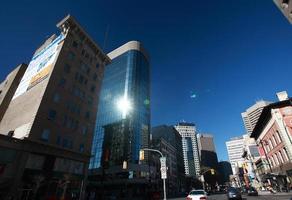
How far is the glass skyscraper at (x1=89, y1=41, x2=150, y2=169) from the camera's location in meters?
76.8

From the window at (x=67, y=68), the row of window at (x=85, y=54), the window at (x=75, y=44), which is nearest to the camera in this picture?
the window at (x=67, y=68)

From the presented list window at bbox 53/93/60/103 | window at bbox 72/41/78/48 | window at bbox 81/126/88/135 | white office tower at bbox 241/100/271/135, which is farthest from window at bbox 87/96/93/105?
white office tower at bbox 241/100/271/135

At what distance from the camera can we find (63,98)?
35375 millimetres

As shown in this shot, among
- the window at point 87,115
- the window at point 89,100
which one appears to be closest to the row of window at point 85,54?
the window at point 89,100

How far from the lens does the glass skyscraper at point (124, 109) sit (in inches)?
3024

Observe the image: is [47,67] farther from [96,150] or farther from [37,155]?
[96,150]

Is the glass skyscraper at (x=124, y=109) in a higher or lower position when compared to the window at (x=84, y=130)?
higher

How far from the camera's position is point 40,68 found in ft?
130

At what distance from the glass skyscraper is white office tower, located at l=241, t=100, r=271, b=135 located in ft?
351

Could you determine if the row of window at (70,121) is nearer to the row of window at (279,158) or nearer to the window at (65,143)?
the window at (65,143)

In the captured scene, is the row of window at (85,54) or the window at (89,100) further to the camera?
the row of window at (85,54)

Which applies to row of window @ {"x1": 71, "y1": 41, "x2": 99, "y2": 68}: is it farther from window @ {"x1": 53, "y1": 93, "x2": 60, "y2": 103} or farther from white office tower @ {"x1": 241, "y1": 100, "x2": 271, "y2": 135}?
white office tower @ {"x1": 241, "y1": 100, "x2": 271, "y2": 135}

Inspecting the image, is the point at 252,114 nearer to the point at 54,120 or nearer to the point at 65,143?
the point at 65,143

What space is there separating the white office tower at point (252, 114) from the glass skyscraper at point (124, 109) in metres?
107
